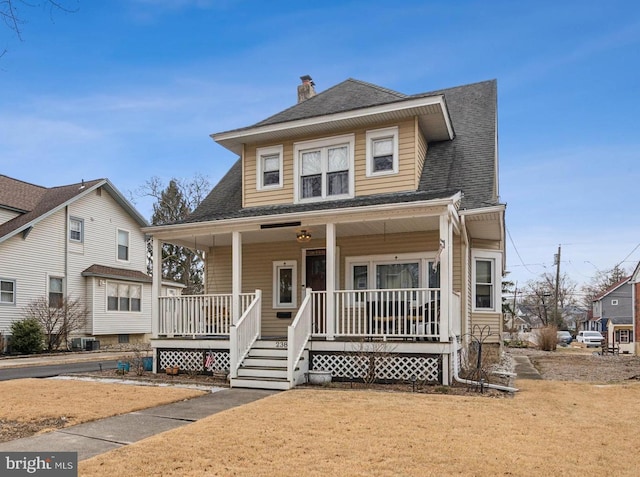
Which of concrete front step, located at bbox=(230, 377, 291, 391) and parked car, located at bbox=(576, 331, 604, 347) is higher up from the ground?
concrete front step, located at bbox=(230, 377, 291, 391)

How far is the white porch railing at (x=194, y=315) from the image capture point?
11.6 metres

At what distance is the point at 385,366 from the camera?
33.0ft

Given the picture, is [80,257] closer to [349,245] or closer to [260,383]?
[349,245]

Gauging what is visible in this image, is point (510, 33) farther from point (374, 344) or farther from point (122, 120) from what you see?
point (122, 120)

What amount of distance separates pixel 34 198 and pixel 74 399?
60.9 ft


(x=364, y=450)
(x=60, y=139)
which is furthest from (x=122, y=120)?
(x=364, y=450)

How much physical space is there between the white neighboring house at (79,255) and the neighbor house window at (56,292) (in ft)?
0.13

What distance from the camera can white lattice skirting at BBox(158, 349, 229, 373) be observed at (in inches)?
448

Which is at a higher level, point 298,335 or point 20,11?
point 20,11

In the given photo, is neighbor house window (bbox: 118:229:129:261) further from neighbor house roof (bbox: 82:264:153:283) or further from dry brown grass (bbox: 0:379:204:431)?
dry brown grass (bbox: 0:379:204:431)

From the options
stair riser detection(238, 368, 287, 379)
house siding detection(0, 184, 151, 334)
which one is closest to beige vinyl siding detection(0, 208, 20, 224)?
house siding detection(0, 184, 151, 334)

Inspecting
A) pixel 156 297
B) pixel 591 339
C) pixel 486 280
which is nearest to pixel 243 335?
pixel 156 297

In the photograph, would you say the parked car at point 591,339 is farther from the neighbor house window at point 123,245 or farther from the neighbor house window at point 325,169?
the neighbor house window at point 325,169

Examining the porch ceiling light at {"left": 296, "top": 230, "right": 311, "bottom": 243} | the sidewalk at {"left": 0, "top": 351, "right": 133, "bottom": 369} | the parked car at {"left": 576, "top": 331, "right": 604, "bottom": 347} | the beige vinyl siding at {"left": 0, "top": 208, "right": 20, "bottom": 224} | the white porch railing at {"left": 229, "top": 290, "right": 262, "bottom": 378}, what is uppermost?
the beige vinyl siding at {"left": 0, "top": 208, "right": 20, "bottom": 224}
